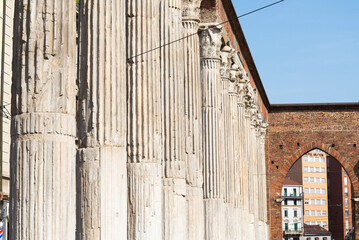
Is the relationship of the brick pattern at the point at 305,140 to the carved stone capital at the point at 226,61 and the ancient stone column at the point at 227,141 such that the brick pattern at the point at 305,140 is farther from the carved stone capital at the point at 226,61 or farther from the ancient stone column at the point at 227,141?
the carved stone capital at the point at 226,61

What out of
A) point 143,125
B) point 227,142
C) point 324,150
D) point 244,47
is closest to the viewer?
point 143,125

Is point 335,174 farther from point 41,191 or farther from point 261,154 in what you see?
point 41,191

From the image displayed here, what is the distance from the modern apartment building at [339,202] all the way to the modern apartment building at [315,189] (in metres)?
1.66

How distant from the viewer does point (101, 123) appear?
9422 mm

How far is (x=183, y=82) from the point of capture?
13.8 m

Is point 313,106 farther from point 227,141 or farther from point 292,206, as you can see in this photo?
point 292,206

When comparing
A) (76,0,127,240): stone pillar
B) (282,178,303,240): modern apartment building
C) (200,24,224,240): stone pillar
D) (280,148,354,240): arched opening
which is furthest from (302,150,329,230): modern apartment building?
(76,0,127,240): stone pillar

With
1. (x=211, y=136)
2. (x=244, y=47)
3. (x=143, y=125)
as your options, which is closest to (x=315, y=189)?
(x=244, y=47)

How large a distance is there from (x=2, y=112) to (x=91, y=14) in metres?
9.30

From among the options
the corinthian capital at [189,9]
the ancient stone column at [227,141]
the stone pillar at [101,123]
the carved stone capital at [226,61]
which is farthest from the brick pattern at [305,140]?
the stone pillar at [101,123]

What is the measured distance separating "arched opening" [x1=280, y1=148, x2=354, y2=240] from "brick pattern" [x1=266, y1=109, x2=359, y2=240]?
190 feet

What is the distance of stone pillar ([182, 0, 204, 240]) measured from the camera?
14156mm

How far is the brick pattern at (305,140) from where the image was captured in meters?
40.9

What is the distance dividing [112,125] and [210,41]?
10.2 metres
